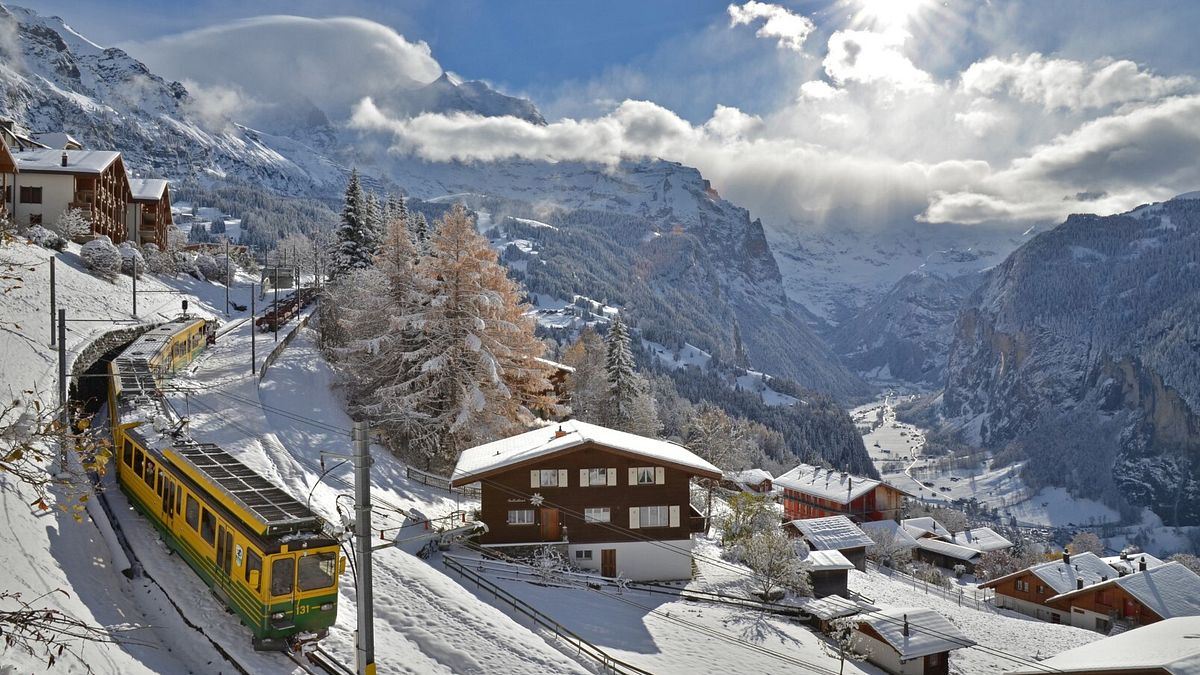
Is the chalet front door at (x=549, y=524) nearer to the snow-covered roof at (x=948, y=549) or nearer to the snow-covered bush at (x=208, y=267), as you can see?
the snow-covered bush at (x=208, y=267)

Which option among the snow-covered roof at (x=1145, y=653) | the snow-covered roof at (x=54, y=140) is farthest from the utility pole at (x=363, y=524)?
the snow-covered roof at (x=54, y=140)

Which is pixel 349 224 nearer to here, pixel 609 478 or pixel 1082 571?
pixel 609 478

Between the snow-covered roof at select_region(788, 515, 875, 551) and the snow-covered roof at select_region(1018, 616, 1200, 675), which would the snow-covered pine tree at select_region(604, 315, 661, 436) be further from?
the snow-covered roof at select_region(1018, 616, 1200, 675)

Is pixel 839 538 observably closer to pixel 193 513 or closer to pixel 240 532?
pixel 193 513

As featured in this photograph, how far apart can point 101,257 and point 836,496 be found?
79.6 meters

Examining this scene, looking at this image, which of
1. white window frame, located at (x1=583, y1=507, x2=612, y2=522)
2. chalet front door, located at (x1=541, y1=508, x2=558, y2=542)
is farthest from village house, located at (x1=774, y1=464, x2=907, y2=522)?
chalet front door, located at (x1=541, y1=508, x2=558, y2=542)

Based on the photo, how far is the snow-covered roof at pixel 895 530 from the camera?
82.1m

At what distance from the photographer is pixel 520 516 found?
35.2 m

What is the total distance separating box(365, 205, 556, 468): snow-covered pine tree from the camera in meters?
40.8

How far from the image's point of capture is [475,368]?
4200 centimetres

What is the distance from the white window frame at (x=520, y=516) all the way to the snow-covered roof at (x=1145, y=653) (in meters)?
21.3

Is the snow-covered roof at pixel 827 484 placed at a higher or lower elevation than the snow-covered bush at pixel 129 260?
lower

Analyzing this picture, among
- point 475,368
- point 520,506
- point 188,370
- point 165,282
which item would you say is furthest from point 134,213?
point 520,506

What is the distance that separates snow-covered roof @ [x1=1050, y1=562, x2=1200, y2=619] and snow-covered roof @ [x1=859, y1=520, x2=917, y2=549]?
813 inches
